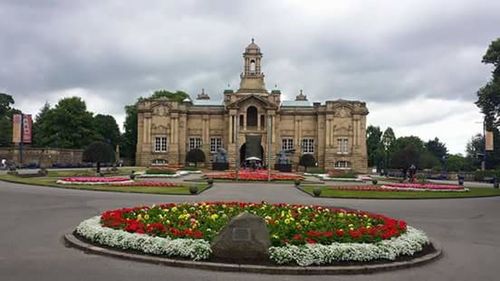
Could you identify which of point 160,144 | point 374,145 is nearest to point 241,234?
point 160,144

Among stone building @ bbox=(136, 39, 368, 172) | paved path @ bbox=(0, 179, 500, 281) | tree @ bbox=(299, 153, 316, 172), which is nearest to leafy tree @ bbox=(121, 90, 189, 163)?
stone building @ bbox=(136, 39, 368, 172)

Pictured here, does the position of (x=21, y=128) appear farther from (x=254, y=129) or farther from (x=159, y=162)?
(x=254, y=129)

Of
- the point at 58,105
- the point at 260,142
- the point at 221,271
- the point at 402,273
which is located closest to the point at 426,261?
the point at 402,273

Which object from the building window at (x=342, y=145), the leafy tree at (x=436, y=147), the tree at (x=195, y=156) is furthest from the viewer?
the leafy tree at (x=436, y=147)

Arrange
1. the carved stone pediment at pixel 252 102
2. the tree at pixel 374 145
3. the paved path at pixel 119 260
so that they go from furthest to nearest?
1. the tree at pixel 374 145
2. the carved stone pediment at pixel 252 102
3. the paved path at pixel 119 260

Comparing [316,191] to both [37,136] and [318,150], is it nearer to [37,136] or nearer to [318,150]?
[318,150]

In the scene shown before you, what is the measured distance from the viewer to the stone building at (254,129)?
93062mm

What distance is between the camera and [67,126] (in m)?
99.8

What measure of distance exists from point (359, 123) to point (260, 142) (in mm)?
18486

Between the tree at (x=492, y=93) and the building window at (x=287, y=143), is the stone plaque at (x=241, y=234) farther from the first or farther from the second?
the building window at (x=287, y=143)

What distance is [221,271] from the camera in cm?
1014

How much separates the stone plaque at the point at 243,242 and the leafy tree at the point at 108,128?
340 feet

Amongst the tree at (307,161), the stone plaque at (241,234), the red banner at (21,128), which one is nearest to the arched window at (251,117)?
the tree at (307,161)

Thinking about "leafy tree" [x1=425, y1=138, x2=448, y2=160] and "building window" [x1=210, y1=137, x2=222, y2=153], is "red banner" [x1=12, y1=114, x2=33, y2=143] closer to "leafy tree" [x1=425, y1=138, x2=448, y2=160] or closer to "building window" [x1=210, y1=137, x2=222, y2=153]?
"building window" [x1=210, y1=137, x2=222, y2=153]
